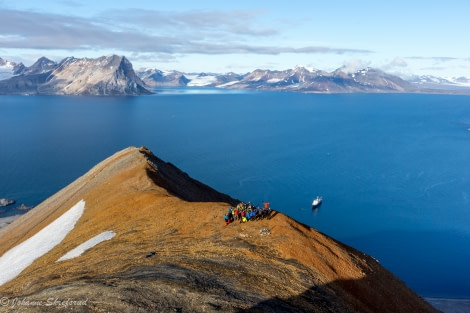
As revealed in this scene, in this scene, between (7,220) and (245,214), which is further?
(7,220)

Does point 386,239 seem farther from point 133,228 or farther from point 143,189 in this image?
point 133,228

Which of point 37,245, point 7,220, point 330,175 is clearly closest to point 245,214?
point 37,245

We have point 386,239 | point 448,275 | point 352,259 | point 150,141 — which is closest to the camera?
point 352,259

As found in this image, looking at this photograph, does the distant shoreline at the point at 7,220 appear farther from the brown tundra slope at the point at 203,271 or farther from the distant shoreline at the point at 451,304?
the distant shoreline at the point at 451,304

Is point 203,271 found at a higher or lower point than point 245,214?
lower

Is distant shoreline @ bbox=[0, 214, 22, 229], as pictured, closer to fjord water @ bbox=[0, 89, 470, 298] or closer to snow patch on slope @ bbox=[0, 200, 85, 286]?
fjord water @ bbox=[0, 89, 470, 298]

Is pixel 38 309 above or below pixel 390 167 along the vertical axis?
above

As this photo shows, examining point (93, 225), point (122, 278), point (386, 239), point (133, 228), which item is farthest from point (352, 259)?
point (386, 239)

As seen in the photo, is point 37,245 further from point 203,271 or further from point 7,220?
point 7,220
